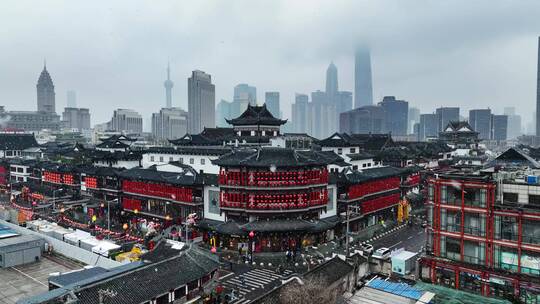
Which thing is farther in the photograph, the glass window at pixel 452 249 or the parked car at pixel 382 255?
the parked car at pixel 382 255

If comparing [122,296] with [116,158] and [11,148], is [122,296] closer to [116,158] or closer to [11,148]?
[116,158]

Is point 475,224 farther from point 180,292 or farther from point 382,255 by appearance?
point 180,292

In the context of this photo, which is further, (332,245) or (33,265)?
(332,245)

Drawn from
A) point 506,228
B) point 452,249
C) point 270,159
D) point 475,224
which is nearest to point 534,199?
point 506,228

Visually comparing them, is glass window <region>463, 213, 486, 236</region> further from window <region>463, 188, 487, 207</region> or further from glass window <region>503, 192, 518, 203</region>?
glass window <region>503, 192, 518, 203</region>

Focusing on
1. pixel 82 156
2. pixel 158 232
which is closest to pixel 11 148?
pixel 82 156

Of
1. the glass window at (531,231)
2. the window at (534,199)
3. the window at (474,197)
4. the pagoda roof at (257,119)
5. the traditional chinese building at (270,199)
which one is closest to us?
the glass window at (531,231)

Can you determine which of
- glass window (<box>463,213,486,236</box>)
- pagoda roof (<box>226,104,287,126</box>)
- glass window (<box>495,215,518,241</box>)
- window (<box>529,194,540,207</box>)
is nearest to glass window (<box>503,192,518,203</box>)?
window (<box>529,194,540,207</box>)

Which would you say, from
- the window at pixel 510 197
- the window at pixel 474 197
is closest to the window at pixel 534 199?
the window at pixel 510 197

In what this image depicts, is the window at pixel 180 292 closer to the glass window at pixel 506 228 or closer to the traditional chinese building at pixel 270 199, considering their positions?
the traditional chinese building at pixel 270 199

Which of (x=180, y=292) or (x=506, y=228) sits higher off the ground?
(x=506, y=228)

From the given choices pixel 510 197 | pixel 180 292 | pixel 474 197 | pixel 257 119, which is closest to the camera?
pixel 180 292
